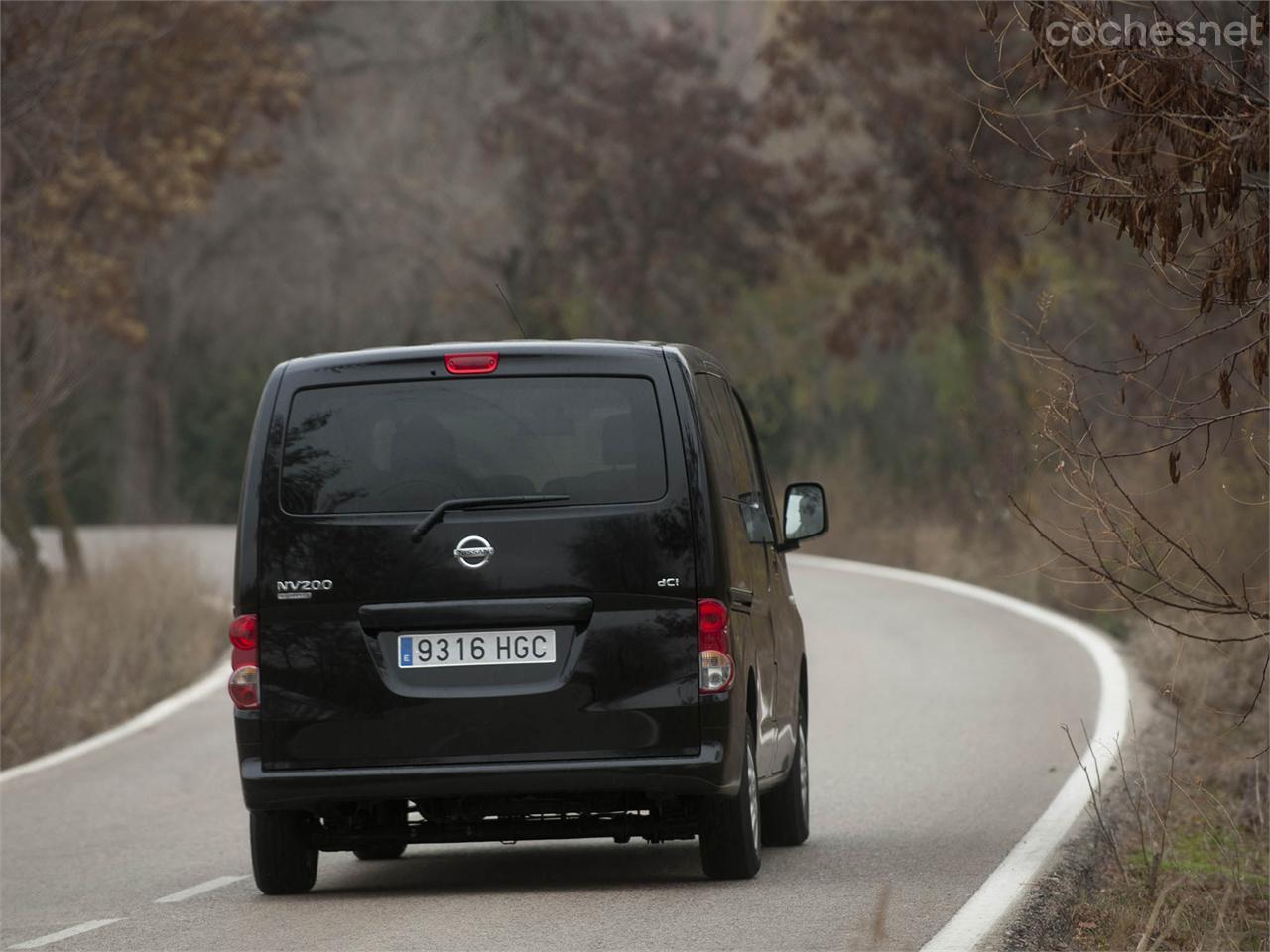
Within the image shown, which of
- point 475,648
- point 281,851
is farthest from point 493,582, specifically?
point 281,851

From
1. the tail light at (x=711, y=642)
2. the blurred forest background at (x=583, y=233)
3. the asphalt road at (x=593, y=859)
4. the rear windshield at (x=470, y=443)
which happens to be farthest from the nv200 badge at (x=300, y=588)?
the blurred forest background at (x=583, y=233)

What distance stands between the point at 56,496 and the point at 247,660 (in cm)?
1965

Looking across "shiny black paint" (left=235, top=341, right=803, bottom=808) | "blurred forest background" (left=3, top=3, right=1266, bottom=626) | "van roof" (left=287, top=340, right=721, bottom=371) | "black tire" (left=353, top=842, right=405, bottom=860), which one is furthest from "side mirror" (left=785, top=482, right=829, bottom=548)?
"blurred forest background" (left=3, top=3, right=1266, bottom=626)

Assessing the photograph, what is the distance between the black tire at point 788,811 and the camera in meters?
10.8

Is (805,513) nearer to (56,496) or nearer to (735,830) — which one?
(735,830)

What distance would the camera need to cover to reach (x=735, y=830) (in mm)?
9422

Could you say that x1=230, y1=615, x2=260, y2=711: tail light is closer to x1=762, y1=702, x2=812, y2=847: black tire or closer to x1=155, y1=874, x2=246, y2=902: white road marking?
x1=155, y1=874, x2=246, y2=902: white road marking

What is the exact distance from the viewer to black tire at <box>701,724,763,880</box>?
933cm

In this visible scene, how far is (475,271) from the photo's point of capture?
49031mm

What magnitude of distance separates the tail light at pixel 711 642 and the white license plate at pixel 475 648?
52 cm

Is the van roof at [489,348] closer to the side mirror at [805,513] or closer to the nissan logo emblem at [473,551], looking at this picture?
the nissan logo emblem at [473,551]

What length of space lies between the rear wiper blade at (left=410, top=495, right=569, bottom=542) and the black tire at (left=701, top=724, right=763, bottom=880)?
1.13 metres

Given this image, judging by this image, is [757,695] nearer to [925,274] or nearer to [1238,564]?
[1238,564]

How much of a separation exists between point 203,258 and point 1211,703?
34214mm
